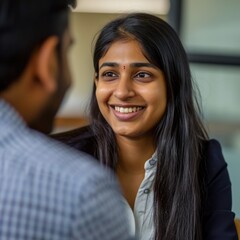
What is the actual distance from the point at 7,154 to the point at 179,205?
0.95 meters

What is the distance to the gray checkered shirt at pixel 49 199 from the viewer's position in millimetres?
650

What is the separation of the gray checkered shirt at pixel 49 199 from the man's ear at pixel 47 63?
0.29 ft

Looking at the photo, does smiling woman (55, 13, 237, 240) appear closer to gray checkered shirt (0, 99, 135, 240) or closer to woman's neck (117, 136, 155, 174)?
woman's neck (117, 136, 155, 174)

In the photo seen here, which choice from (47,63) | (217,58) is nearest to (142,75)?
(47,63)

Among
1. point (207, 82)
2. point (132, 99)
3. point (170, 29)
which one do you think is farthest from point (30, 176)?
point (207, 82)

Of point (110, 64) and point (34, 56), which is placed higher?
point (34, 56)

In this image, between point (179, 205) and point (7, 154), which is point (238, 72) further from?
point (7, 154)

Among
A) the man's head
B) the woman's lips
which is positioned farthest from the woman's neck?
the man's head

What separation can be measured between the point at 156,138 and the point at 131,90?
0.20m

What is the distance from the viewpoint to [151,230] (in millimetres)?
1546

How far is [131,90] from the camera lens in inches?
59.3

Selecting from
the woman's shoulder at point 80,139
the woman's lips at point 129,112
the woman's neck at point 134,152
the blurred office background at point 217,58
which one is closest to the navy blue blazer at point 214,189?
the woman's shoulder at point 80,139

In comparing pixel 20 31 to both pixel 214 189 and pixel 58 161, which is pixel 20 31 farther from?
pixel 214 189

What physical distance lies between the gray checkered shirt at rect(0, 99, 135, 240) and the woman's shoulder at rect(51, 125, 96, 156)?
39.0 inches
